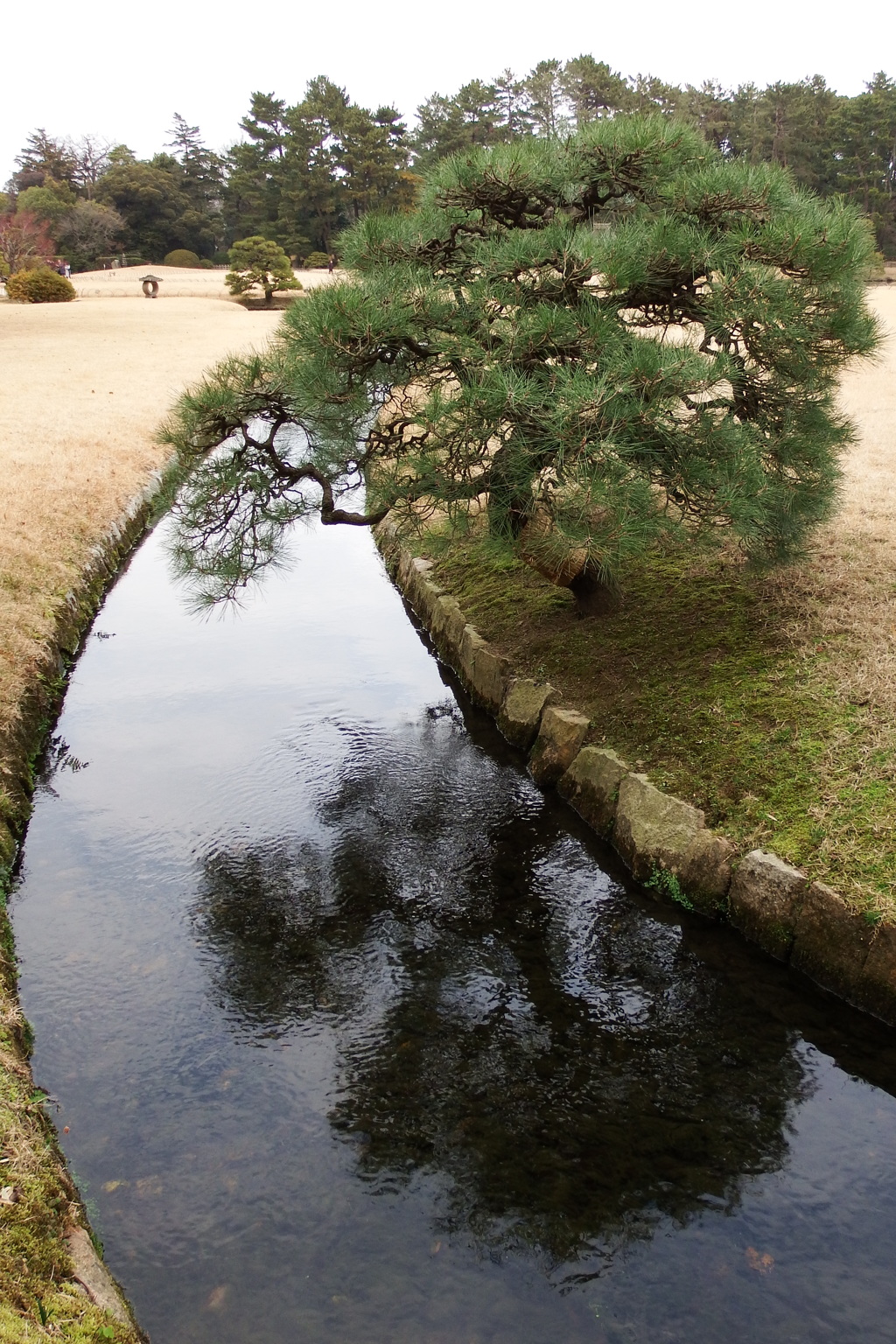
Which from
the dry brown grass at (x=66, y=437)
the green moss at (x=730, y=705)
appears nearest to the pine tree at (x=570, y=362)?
the green moss at (x=730, y=705)

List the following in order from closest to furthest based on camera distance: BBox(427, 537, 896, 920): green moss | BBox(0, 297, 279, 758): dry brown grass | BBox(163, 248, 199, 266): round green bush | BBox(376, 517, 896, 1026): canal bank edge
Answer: BBox(376, 517, 896, 1026): canal bank edge < BBox(427, 537, 896, 920): green moss < BBox(0, 297, 279, 758): dry brown grass < BBox(163, 248, 199, 266): round green bush

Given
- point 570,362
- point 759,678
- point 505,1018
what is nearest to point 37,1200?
point 505,1018

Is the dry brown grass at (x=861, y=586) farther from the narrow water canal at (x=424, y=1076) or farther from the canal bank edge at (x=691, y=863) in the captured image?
the narrow water canal at (x=424, y=1076)

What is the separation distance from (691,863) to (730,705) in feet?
4.62

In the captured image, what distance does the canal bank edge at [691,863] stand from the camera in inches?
204

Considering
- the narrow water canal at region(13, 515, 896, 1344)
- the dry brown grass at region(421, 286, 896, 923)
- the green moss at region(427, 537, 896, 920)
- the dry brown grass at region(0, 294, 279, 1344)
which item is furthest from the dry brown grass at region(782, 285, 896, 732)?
the dry brown grass at region(0, 294, 279, 1344)

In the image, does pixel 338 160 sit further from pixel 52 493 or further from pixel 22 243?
pixel 52 493

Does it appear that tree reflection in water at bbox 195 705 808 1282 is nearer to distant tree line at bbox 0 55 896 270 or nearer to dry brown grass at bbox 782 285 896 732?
dry brown grass at bbox 782 285 896 732

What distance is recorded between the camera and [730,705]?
6.96m

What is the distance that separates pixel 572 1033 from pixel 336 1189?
1.51m

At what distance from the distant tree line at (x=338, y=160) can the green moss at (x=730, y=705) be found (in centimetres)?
3168

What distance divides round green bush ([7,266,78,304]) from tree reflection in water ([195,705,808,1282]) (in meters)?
40.9

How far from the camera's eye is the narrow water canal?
3719mm

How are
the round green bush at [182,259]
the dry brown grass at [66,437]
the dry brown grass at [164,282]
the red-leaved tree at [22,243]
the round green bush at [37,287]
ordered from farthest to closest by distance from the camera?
the round green bush at [182,259], the red-leaved tree at [22,243], the dry brown grass at [164,282], the round green bush at [37,287], the dry brown grass at [66,437]
